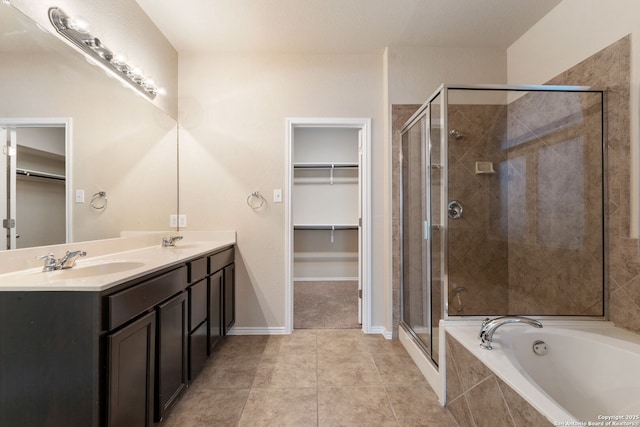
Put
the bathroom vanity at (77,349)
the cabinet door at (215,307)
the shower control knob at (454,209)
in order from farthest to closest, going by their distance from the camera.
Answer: the cabinet door at (215,307) → the shower control knob at (454,209) → the bathroom vanity at (77,349)


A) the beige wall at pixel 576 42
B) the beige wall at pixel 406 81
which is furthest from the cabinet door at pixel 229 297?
the beige wall at pixel 576 42

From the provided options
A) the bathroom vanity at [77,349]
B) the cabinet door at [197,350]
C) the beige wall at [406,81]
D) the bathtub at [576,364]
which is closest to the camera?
the bathroom vanity at [77,349]

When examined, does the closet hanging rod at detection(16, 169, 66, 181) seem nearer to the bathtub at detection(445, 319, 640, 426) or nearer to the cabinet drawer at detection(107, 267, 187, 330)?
the cabinet drawer at detection(107, 267, 187, 330)

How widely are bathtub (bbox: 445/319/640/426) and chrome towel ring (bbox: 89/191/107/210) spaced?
2.19 metres

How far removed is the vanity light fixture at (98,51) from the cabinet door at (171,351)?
1480 mm

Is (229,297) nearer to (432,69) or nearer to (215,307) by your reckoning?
(215,307)

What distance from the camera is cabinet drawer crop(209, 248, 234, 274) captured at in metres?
1.87

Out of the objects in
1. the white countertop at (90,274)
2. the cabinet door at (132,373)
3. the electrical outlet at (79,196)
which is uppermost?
the electrical outlet at (79,196)

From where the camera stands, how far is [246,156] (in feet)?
7.77

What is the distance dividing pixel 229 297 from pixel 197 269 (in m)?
0.68

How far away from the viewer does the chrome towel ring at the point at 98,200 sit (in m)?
1.52

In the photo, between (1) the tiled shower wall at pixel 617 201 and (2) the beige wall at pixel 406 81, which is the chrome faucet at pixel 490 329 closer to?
(1) the tiled shower wall at pixel 617 201

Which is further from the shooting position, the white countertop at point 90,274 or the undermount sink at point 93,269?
the undermount sink at point 93,269

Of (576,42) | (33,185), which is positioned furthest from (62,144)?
(576,42)
